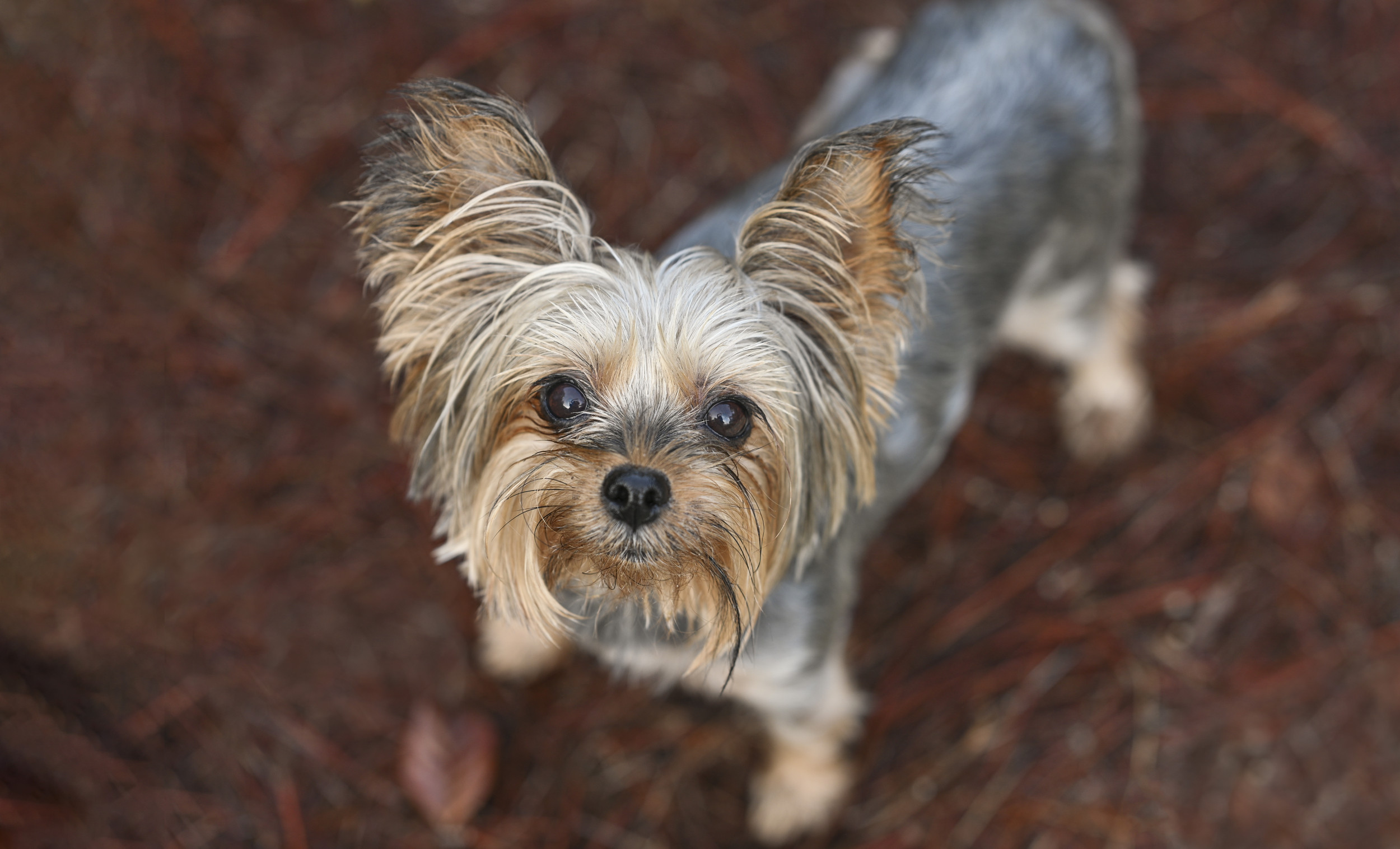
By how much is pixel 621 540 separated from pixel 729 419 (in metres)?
0.42

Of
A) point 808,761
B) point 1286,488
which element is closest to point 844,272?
point 808,761

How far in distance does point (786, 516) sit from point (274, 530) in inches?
108

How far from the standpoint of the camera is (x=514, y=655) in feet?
13.7

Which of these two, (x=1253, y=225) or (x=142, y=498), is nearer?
(x=142, y=498)

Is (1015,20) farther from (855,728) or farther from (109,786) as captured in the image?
(109,786)

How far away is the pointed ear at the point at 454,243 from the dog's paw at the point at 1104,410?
9.58ft

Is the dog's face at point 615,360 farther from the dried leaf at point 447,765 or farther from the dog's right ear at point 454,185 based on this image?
the dried leaf at point 447,765

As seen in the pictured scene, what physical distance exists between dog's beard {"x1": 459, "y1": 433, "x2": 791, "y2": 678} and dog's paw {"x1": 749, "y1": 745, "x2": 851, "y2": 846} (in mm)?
1472

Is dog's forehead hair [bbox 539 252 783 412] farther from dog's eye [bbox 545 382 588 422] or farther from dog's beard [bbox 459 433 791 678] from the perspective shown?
dog's beard [bbox 459 433 791 678]

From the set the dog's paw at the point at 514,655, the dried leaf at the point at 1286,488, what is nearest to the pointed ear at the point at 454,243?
the dog's paw at the point at 514,655

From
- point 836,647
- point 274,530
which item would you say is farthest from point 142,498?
point 836,647

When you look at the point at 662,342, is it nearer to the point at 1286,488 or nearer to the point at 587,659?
the point at 587,659

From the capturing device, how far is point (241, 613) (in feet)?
14.1

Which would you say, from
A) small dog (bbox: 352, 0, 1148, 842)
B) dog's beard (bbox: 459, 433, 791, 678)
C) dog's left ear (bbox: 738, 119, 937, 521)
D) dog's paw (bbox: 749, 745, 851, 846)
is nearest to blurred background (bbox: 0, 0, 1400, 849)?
dog's paw (bbox: 749, 745, 851, 846)
